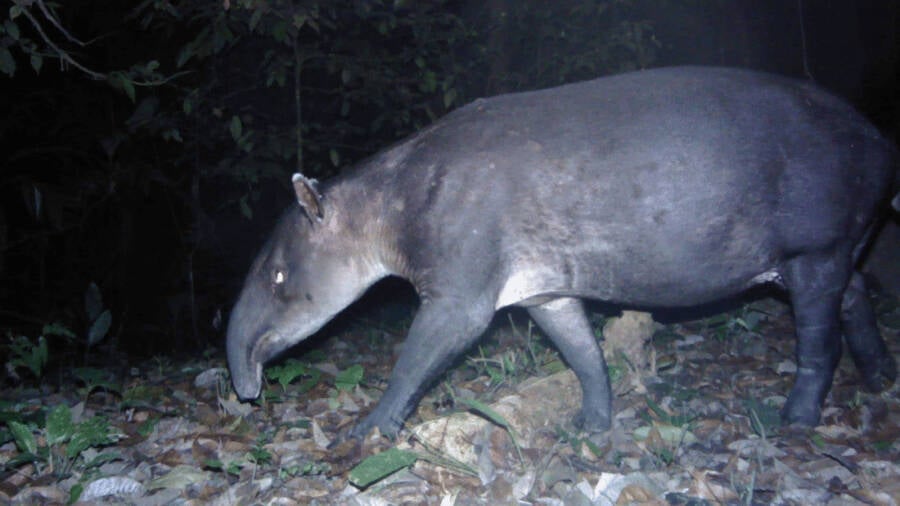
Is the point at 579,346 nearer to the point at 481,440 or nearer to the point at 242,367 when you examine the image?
the point at 481,440

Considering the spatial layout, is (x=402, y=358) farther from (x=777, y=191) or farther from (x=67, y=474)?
(x=777, y=191)

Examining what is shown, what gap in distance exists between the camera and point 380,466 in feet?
10.9

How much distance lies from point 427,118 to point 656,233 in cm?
346

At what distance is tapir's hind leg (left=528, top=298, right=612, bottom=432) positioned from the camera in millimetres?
4270

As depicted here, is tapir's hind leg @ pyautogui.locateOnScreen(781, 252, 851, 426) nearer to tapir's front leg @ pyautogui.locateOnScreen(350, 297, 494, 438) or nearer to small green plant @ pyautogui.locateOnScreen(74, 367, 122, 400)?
tapir's front leg @ pyautogui.locateOnScreen(350, 297, 494, 438)

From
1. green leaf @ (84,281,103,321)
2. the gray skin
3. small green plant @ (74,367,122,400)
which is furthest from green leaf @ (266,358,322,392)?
green leaf @ (84,281,103,321)

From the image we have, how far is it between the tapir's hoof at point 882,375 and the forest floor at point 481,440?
0.21ft

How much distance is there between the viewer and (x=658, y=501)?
3.11 m

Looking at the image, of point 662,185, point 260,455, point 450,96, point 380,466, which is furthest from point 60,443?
point 450,96

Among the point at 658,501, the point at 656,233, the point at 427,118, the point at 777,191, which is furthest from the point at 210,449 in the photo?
the point at 427,118

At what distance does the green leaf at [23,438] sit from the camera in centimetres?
373

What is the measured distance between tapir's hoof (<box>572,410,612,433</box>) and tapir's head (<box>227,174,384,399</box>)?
139 centimetres

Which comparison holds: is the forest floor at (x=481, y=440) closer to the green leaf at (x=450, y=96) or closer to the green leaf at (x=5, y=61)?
the green leaf at (x=5, y=61)

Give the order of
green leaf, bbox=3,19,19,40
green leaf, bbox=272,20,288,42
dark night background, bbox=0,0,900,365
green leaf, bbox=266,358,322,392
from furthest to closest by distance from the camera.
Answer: dark night background, bbox=0,0,900,365 → green leaf, bbox=272,20,288,42 → green leaf, bbox=266,358,322,392 → green leaf, bbox=3,19,19,40
